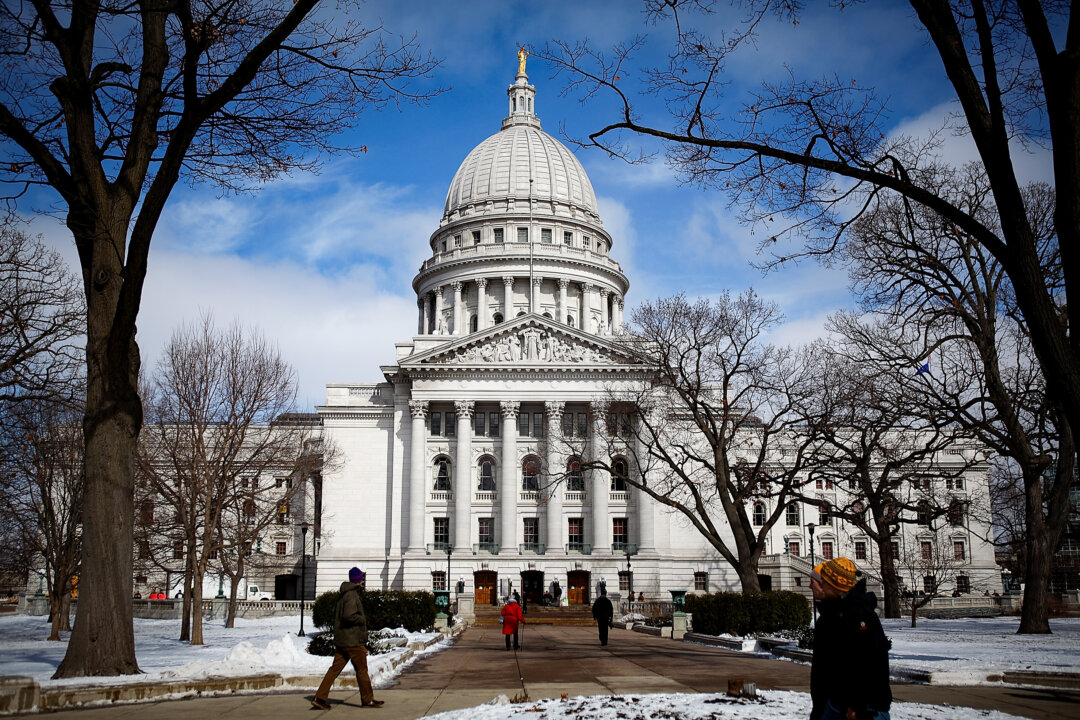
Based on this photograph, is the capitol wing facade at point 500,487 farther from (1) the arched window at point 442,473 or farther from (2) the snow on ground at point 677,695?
(2) the snow on ground at point 677,695

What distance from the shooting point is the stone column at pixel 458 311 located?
91.4 metres

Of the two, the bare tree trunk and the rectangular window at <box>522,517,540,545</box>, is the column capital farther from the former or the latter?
the bare tree trunk

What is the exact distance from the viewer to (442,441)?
7344cm

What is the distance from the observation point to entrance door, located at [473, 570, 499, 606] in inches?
2682

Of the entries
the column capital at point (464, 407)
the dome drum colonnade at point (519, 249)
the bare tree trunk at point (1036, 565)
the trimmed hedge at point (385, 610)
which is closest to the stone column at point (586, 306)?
the dome drum colonnade at point (519, 249)

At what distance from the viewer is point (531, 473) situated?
72.9 metres

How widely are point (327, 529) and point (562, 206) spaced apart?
42.7 metres

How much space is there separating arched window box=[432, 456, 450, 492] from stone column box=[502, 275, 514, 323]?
20058mm

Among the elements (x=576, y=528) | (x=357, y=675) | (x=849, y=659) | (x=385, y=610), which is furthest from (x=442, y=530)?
(x=849, y=659)

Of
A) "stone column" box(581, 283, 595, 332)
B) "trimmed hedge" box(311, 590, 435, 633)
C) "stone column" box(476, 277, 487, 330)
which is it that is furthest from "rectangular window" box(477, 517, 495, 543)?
"trimmed hedge" box(311, 590, 435, 633)

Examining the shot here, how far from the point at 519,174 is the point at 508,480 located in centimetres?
4116

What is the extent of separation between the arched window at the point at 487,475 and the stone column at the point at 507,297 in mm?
19657

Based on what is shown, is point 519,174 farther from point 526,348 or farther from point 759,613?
point 759,613

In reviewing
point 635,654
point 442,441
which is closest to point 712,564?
point 442,441
